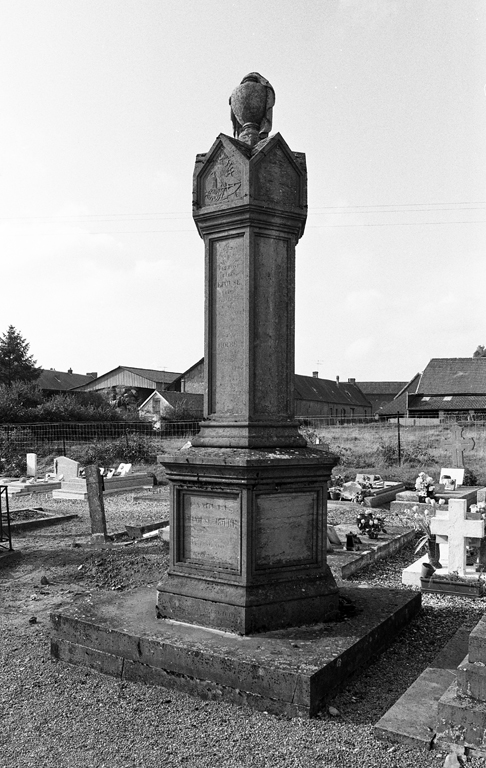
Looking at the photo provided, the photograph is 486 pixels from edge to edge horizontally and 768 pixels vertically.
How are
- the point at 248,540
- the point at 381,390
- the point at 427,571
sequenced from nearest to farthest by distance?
the point at 248,540
the point at 427,571
the point at 381,390

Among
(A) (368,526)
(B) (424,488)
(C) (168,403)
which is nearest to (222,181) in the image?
(A) (368,526)

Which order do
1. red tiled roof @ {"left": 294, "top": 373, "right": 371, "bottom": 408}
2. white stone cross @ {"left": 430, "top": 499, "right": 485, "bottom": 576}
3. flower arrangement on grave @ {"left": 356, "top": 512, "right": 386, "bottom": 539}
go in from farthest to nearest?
red tiled roof @ {"left": 294, "top": 373, "right": 371, "bottom": 408}, flower arrangement on grave @ {"left": 356, "top": 512, "right": 386, "bottom": 539}, white stone cross @ {"left": 430, "top": 499, "right": 485, "bottom": 576}

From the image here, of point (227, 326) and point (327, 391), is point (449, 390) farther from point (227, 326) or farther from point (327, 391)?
point (227, 326)

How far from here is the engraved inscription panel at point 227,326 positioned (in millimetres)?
4828

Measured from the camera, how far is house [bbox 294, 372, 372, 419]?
5631cm

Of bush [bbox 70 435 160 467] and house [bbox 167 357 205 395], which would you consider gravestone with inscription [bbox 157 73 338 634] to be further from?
house [bbox 167 357 205 395]

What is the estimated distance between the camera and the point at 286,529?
4.66 metres

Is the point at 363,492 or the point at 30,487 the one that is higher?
the point at 363,492

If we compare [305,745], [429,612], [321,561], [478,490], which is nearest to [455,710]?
[305,745]

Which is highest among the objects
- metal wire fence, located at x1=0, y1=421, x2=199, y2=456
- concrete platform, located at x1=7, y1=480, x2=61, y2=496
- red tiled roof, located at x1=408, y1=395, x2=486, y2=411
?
red tiled roof, located at x1=408, y1=395, x2=486, y2=411

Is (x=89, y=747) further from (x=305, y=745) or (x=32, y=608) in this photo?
(x=32, y=608)

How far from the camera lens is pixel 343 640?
423cm

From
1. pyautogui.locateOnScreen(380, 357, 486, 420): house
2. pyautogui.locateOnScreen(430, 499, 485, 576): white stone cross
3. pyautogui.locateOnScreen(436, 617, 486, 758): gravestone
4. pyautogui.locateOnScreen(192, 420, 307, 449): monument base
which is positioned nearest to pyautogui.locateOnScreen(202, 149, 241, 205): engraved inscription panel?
pyautogui.locateOnScreen(192, 420, 307, 449): monument base

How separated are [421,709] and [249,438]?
2091 mm
